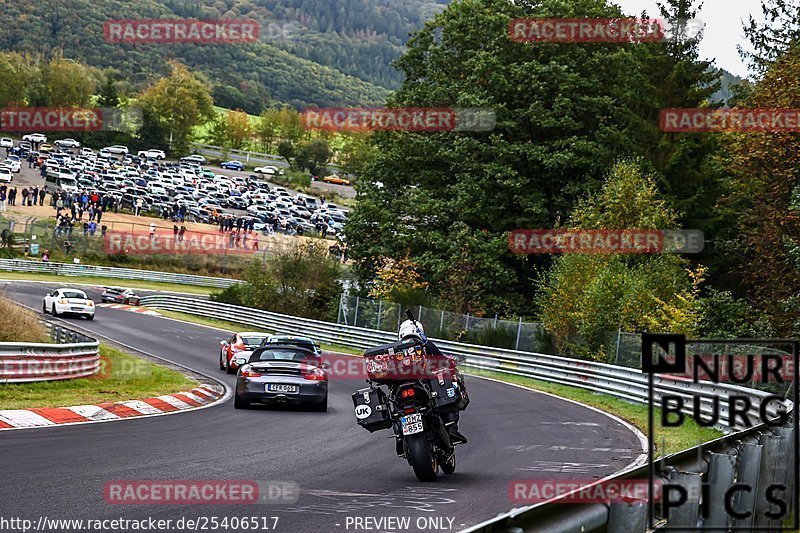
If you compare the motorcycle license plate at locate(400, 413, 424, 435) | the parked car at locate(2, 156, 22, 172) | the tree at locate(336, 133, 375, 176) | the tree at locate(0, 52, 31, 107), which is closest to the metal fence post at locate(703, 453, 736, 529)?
the motorcycle license plate at locate(400, 413, 424, 435)

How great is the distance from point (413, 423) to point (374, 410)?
0.73 meters

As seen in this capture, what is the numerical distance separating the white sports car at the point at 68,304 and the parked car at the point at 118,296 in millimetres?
14621

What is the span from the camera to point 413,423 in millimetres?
11508

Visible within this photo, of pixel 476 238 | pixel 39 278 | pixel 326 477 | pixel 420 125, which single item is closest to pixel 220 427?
pixel 326 477

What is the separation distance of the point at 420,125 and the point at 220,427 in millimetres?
35316

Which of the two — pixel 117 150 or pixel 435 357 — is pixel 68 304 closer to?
pixel 435 357

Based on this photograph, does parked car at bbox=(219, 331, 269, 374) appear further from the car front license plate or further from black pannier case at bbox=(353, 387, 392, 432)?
black pannier case at bbox=(353, 387, 392, 432)

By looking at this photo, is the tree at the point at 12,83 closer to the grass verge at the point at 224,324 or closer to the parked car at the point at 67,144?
the parked car at the point at 67,144

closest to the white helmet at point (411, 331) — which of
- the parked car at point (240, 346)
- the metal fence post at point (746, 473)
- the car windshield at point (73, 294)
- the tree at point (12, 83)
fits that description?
the metal fence post at point (746, 473)

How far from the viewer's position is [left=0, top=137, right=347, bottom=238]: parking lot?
94875 millimetres

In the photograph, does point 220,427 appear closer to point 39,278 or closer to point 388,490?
point 388,490

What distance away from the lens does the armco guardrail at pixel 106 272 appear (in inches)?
2687

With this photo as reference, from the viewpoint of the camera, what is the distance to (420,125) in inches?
1978

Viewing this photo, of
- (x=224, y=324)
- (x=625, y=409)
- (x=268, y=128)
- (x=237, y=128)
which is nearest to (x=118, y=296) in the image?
(x=224, y=324)
